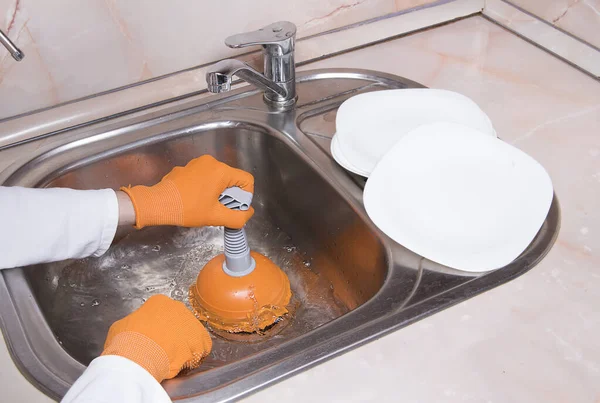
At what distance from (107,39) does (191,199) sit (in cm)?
37

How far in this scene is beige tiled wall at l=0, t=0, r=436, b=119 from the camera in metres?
1.00

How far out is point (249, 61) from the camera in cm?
120

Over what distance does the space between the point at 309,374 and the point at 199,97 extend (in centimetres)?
63

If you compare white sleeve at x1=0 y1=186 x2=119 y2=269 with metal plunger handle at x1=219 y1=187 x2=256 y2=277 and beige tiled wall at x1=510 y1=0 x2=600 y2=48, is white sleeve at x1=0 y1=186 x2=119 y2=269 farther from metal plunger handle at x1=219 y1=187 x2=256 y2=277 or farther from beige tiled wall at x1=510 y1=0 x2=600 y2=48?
beige tiled wall at x1=510 y1=0 x2=600 y2=48

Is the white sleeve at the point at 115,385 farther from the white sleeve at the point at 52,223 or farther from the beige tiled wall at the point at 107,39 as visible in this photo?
the beige tiled wall at the point at 107,39

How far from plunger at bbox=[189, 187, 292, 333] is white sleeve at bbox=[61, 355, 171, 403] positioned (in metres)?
0.28

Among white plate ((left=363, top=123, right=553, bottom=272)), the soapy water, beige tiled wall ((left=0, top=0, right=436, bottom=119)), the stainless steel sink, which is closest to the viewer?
the stainless steel sink

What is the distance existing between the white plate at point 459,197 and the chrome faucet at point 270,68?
26 cm

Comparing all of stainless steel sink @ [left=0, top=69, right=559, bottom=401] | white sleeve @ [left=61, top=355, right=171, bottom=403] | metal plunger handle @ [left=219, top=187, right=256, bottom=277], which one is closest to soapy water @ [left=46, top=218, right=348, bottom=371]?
stainless steel sink @ [left=0, top=69, right=559, bottom=401]

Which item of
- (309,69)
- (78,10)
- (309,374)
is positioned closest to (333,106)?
(309,69)

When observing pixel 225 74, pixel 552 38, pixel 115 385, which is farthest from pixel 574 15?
pixel 115 385

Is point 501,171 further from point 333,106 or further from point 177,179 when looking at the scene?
point 177,179

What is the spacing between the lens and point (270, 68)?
3.43 feet

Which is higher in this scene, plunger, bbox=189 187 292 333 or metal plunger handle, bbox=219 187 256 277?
metal plunger handle, bbox=219 187 256 277
